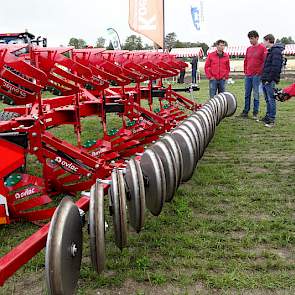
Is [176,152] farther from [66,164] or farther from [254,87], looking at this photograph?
[254,87]

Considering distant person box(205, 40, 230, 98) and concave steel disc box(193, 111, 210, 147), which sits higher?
distant person box(205, 40, 230, 98)

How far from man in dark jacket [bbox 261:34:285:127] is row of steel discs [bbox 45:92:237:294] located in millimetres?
3893

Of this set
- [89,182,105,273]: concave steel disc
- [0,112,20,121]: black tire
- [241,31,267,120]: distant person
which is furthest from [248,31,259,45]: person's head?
[89,182,105,273]: concave steel disc

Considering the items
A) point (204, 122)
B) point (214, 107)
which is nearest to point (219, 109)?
point (214, 107)

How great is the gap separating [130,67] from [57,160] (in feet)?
9.07

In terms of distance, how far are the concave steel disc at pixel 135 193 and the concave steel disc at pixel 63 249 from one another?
19.4 inches

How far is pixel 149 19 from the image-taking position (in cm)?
1204

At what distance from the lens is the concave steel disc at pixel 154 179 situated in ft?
9.25

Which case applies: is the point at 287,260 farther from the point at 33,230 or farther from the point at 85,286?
the point at 33,230

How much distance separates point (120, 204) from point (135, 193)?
0.24 meters

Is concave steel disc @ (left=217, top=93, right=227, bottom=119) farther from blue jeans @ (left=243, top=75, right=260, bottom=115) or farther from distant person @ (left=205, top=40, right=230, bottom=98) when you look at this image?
distant person @ (left=205, top=40, right=230, bottom=98)

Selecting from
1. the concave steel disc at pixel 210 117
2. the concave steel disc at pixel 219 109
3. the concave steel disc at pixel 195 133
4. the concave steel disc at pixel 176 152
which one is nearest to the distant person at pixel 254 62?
the concave steel disc at pixel 219 109

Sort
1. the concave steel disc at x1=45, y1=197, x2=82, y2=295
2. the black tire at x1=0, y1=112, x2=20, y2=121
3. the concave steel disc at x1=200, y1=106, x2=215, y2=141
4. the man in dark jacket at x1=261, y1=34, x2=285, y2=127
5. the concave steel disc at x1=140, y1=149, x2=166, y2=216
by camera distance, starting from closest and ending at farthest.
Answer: the concave steel disc at x1=45, y1=197, x2=82, y2=295, the concave steel disc at x1=140, y1=149, x2=166, y2=216, the concave steel disc at x1=200, y1=106, x2=215, y2=141, the black tire at x1=0, y1=112, x2=20, y2=121, the man in dark jacket at x1=261, y1=34, x2=285, y2=127

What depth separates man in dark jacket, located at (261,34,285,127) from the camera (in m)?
7.41
